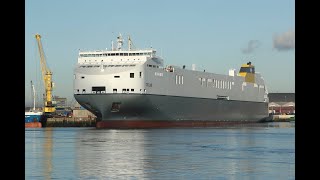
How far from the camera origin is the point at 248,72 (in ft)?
A: 406

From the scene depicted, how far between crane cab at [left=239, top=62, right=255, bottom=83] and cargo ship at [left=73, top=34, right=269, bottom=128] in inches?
960

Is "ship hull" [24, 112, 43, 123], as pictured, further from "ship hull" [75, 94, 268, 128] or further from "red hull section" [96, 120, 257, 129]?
"red hull section" [96, 120, 257, 129]

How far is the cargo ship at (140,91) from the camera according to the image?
7794 cm

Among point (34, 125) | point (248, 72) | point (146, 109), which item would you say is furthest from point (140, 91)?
point (248, 72)

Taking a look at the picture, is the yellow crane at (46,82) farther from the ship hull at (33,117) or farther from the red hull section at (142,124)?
the red hull section at (142,124)

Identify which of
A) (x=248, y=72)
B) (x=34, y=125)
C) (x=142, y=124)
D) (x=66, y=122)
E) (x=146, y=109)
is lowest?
(x=34, y=125)

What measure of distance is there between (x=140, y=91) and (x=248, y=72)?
50.8m

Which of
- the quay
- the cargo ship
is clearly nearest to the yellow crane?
the quay

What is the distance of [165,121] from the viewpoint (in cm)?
8256

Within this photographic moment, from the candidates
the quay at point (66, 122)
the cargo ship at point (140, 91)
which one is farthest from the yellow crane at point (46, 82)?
the cargo ship at point (140, 91)

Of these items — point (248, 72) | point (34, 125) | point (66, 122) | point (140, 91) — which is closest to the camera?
point (140, 91)

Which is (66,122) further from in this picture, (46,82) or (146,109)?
(146,109)

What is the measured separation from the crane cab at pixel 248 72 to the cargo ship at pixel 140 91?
24.4 meters
